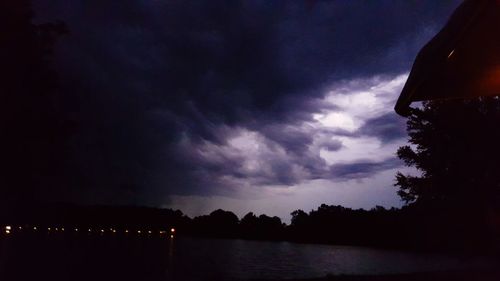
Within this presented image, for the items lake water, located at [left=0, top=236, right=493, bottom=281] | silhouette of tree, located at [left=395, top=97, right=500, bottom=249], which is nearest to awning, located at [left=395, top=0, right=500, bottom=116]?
silhouette of tree, located at [left=395, top=97, right=500, bottom=249]

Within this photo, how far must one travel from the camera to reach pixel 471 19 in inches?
92.5

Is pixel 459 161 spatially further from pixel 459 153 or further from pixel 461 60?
pixel 461 60

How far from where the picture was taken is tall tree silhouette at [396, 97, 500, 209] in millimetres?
22141

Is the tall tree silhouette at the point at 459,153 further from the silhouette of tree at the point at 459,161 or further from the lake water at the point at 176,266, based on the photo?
the lake water at the point at 176,266

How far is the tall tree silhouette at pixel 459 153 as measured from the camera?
2214 centimetres

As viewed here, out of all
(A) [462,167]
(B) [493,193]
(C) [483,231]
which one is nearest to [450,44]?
(A) [462,167]

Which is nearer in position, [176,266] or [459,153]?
[459,153]

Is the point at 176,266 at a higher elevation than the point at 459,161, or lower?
lower

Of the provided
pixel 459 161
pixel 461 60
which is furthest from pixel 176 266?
pixel 461 60

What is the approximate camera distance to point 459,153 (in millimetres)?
23641

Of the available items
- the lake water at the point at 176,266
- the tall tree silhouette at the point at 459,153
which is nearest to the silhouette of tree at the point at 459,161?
the tall tree silhouette at the point at 459,153

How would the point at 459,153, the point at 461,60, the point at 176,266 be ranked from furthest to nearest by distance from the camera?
the point at 176,266, the point at 459,153, the point at 461,60

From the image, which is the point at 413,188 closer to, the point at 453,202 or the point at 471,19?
the point at 453,202

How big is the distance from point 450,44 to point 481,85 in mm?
1225
